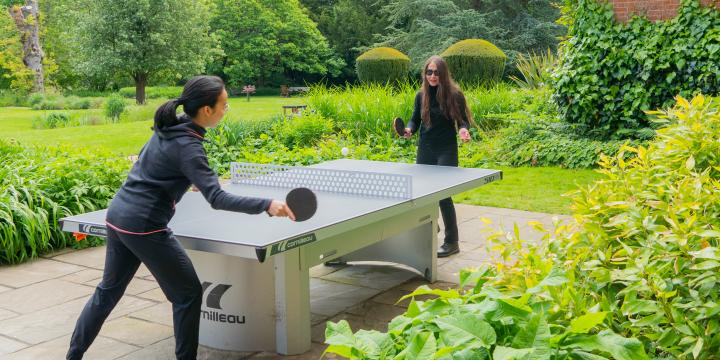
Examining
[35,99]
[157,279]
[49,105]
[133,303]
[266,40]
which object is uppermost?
[266,40]

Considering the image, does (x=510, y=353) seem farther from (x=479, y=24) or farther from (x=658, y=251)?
(x=479, y=24)

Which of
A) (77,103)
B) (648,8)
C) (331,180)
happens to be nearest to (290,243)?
(331,180)

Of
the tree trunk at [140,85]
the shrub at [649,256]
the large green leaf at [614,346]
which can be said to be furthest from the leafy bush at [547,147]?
the tree trunk at [140,85]

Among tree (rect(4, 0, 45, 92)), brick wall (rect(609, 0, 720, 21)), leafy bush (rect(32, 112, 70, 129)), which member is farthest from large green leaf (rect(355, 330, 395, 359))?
tree (rect(4, 0, 45, 92))

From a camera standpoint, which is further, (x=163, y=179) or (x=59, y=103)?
(x=59, y=103)

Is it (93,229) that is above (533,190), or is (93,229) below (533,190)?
above

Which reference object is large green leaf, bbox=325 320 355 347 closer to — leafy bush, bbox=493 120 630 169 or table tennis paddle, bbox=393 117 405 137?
table tennis paddle, bbox=393 117 405 137

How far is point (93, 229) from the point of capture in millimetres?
4254

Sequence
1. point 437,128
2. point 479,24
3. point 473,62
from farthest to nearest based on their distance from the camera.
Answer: point 479,24 → point 473,62 → point 437,128

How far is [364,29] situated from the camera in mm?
46188

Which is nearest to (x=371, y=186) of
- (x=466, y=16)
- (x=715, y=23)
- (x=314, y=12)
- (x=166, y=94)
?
(x=715, y=23)

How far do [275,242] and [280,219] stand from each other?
2.46 feet

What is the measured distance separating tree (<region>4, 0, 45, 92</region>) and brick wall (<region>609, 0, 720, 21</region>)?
2559 cm

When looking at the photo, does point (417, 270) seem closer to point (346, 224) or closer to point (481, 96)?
point (346, 224)
